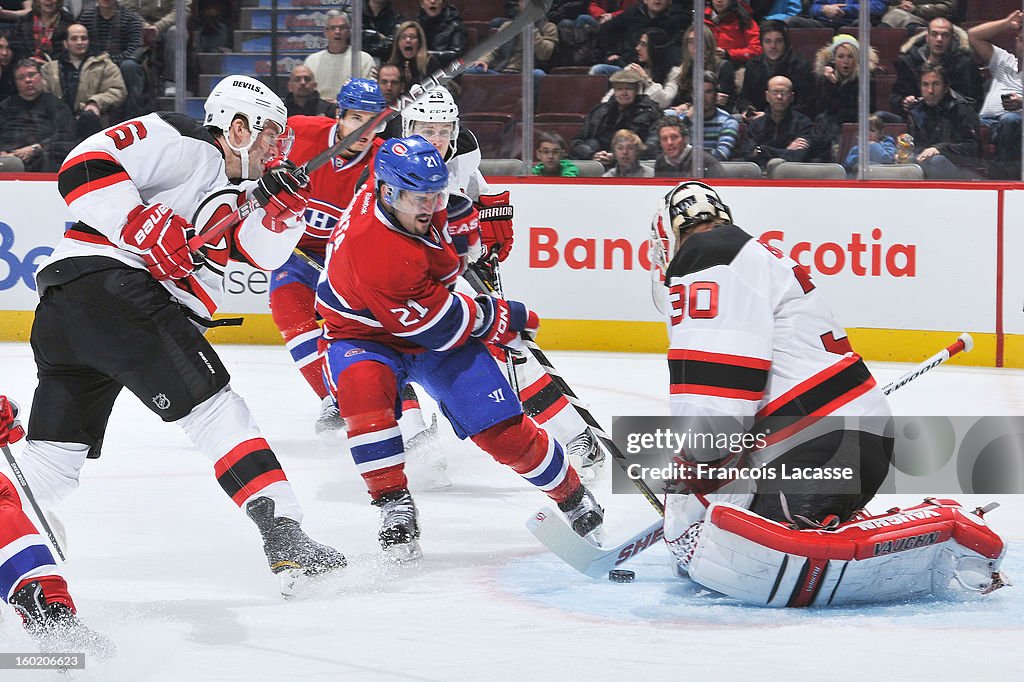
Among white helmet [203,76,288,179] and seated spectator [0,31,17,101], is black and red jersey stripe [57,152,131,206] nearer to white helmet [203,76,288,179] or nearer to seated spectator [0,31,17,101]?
white helmet [203,76,288,179]

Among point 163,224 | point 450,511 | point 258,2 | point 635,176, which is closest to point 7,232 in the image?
point 258,2

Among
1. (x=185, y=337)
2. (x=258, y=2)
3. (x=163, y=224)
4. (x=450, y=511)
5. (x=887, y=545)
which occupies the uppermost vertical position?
(x=258, y=2)

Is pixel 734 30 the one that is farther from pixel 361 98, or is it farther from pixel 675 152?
pixel 361 98

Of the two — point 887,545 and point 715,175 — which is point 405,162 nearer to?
point 887,545

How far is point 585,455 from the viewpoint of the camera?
14.8ft

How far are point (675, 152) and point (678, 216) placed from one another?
4.09m

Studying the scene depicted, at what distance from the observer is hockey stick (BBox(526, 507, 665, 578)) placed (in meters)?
3.27

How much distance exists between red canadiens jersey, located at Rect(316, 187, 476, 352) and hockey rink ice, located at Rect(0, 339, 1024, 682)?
0.54 m

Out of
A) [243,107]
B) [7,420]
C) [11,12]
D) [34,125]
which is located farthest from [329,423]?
[11,12]

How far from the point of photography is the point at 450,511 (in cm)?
411

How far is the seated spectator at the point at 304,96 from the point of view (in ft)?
24.2

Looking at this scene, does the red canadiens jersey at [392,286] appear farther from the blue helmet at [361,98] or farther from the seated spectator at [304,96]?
the seated spectator at [304,96]

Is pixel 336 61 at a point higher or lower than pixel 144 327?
higher

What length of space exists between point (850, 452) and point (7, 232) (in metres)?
5.38
